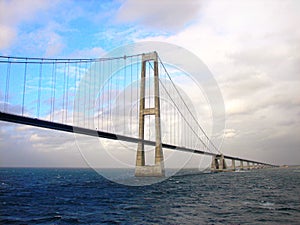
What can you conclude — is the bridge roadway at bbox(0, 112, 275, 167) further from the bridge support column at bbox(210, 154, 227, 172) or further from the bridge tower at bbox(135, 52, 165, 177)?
the bridge support column at bbox(210, 154, 227, 172)

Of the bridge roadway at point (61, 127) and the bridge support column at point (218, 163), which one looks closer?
the bridge roadway at point (61, 127)

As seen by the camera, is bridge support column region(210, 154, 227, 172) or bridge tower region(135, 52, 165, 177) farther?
bridge support column region(210, 154, 227, 172)

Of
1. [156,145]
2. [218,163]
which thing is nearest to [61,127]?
[156,145]

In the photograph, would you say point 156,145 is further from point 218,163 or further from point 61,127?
point 218,163

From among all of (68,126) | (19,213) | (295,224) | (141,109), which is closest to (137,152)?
(141,109)

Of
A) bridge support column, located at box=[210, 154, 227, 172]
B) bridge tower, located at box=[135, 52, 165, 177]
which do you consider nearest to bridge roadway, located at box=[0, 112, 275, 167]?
bridge tower, located at box=[135, 52, 165, 177]

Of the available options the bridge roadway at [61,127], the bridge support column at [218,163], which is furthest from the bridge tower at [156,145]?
the bridge support column at [218,163]

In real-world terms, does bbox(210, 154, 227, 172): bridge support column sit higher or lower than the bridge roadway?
lower

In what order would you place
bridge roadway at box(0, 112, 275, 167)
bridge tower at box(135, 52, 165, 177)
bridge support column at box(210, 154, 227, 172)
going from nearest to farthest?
bridge roadway at box(0, 112, 275, 167) → bridge tower at box(135, 52, 165, 177) → bridge support column at box(210, 154, 227, 172)

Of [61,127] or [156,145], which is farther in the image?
[156,145]

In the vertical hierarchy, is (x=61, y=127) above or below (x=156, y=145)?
above

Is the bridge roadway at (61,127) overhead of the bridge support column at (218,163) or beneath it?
overhead

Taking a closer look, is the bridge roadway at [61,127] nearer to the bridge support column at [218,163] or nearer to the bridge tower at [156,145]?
the bridge tower at [156,145]

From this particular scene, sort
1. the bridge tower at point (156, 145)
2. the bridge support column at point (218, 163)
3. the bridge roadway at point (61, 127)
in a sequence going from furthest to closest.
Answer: the bridge support column at point (218, 163) < the bridge tower at point (156, 145) < the bridge roadway at point (61, 127)
